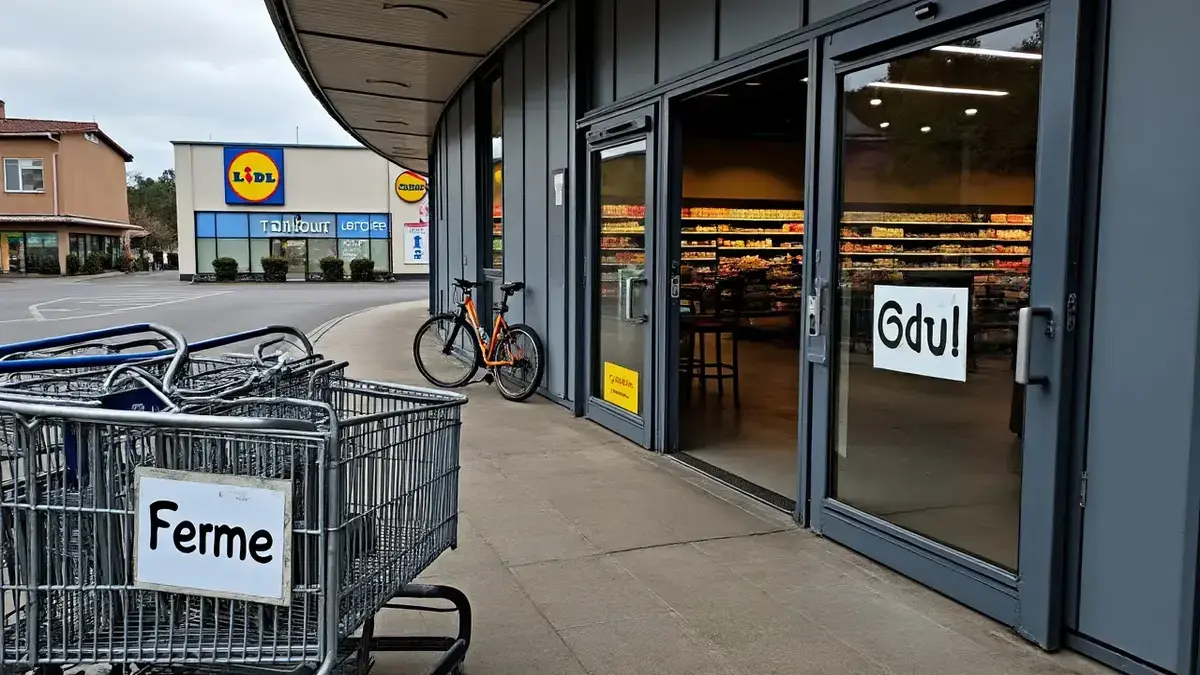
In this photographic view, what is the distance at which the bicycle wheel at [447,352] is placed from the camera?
32.5 feet

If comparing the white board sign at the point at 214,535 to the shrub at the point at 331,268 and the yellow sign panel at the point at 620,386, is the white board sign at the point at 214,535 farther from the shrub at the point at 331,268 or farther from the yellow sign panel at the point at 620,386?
the shrub at the point at 331,268

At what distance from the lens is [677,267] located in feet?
21.0

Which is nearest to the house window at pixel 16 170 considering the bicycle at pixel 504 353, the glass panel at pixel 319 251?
the glass panel at pixel 319 251

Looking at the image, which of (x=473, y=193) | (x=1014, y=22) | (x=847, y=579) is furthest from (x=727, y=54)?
(x=473, y=193)

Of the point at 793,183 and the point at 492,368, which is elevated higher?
the point at 793,183

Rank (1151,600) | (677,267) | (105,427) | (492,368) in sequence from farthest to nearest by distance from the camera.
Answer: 1. (492,368)
2. (677,267)
3. (1151,600)
4. (105,427)

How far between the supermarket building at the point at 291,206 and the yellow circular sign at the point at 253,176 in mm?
43

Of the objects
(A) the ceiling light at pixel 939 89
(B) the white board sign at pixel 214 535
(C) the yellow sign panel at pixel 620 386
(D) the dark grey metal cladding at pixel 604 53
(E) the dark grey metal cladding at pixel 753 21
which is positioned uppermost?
(D) the dark grey metal cladding at pixel 604 53

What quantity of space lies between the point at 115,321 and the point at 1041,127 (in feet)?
59.3

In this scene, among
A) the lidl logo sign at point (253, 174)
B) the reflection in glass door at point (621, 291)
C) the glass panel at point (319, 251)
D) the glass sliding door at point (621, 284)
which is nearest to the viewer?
the glass sliding door at point (621, 284)

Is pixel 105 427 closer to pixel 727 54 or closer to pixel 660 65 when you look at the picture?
pixel 727 54

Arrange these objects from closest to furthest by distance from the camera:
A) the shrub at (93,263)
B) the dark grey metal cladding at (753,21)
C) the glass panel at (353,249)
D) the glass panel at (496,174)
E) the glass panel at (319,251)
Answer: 1. the dark grey metal cladding at (753,21)
2. the glass panel at (496,174)
3. the glass panel at (319,251)
4. the glass panel at (353,249)
5. the shrub at (93,263)

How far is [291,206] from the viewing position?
40.7m

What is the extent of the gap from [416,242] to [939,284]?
3584cm
